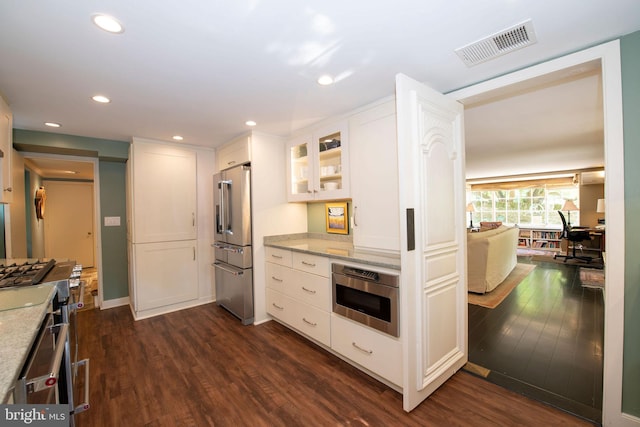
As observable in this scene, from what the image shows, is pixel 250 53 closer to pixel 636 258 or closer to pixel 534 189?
pixel 636 258

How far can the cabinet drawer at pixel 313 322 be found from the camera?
95.9 inches

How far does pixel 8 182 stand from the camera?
2.18 m

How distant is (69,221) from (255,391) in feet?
21.6

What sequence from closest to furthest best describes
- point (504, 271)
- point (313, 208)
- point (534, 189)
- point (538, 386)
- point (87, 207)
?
1. point (538, 386)
2. point (313, 208)
3. point (504, 271)
4. point (87, 207)
5. point (534, 189)

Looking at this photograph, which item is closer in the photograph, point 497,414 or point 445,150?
point 497,414

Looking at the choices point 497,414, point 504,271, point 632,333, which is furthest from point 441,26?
point 504,271

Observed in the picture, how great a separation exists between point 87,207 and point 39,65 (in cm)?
583

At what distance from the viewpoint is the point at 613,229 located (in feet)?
5.02

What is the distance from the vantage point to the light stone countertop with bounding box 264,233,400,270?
2016 mm

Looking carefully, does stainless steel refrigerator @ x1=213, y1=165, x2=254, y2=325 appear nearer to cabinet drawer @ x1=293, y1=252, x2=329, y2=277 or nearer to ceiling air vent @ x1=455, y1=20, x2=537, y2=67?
cabinet drawer @ x1=293, y1=252, x2=329, y2=277

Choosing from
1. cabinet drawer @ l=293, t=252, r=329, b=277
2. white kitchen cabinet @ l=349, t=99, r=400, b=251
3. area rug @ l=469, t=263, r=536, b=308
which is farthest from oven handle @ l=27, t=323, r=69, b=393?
area rug @ l=469, t=263, r=536, b=308

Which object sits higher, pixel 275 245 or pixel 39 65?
pixel 39 65

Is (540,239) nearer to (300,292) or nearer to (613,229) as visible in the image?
(613,229)

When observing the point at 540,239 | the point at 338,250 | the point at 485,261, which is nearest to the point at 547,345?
the point at 485,261
